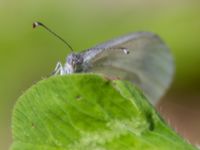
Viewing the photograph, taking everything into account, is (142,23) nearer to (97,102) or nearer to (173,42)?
(173,42)

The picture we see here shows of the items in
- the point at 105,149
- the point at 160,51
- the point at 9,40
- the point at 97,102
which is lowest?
the point at 105,149

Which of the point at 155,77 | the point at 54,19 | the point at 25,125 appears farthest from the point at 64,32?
the point at 25,125

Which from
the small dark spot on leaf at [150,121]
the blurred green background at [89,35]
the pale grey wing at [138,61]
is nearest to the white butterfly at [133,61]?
the pale grey wing at [138,61]

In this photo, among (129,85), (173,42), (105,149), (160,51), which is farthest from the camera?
(173,42)

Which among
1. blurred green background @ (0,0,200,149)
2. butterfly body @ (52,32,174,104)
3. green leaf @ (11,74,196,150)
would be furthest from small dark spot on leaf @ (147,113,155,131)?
blurred green background @ (0,0,200,149)

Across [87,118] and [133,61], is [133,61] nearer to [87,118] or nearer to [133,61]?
[133,61]

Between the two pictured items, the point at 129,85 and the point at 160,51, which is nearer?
the point at 129,85

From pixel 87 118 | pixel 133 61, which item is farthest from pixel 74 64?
pixel 87 118

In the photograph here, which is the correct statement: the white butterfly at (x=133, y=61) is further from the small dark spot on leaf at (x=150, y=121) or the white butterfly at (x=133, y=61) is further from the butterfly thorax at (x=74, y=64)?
the small dark spot on leaf at (x=150, y=121)

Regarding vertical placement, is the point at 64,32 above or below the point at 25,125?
above
